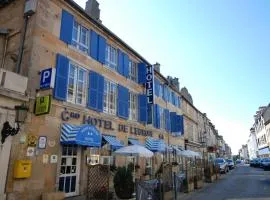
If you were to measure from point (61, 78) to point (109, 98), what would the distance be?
402 centimetres

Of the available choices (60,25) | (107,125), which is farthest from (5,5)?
(107,125)

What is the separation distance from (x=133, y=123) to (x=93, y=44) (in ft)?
18.4

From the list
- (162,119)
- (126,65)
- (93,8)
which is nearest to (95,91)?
(126,65)

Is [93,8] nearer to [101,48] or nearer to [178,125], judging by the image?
[101,48]

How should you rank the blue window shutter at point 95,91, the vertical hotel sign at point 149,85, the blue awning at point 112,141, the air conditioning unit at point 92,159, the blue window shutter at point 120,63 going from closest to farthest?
the air conditioning unit at point 92,159 → the blue window shutter at point 95,91 → the blue awning at point 112,141 → the blue window shutter at point 120,63 → the vertical hotel sign at point 149,85

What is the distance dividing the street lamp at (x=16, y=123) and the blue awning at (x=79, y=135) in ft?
6.91

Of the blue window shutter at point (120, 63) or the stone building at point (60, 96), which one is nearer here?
the stone building at point (60, 96)

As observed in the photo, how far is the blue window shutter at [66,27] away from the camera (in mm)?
11851

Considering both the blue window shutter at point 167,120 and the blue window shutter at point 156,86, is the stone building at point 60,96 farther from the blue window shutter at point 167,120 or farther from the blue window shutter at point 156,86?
the blue window shutter at point 167,120

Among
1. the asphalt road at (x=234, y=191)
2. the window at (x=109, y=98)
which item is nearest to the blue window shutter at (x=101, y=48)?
the window at (x=109, y=98)

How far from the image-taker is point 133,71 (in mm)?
18188

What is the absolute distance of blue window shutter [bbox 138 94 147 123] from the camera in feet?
57.2

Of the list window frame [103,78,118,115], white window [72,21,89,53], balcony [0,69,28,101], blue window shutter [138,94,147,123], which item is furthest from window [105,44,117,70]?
balcony [0,69,28,101]

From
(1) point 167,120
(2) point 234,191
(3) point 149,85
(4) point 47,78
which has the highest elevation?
(3) point 149,85
